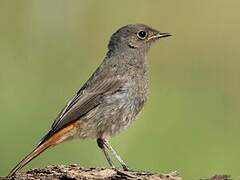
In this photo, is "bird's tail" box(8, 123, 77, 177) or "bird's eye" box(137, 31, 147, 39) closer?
"bird's tail" box(8, 123, 77, 177)

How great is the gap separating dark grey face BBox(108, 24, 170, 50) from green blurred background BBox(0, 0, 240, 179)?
974 millimetres

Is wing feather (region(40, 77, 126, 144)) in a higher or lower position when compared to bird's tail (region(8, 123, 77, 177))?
higher

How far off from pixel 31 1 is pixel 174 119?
13.0ft

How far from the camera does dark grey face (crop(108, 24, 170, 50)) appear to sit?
1147 cm

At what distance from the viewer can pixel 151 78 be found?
13812 mm

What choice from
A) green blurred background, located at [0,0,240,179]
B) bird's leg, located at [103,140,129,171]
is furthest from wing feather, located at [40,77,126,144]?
green blurred background, located at [0,0,240,179]

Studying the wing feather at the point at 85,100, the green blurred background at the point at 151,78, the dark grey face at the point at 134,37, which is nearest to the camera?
the wing feather at the point at 85,100

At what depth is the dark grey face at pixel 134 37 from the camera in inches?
452

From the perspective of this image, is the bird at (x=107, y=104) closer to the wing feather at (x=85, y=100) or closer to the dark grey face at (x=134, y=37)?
the wing feather at (x=85, y=100)

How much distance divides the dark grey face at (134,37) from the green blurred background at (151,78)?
0.97m

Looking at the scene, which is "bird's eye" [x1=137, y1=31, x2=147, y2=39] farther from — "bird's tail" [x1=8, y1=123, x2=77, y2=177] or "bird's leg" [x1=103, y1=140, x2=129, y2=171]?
"bird's tail" [x1=8, y1=123, x2=77, y2=177]

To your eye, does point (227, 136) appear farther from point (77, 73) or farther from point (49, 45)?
point (49, 45)

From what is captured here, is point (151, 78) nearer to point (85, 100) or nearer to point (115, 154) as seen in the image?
point (85, 100)

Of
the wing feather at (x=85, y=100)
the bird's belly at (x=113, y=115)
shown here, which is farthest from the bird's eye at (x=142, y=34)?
the bird's belly at (x=113, y=115)
